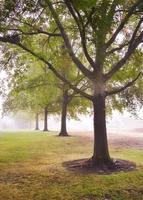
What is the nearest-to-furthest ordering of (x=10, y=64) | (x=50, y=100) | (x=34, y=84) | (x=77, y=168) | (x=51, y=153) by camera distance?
1. (x=77, y=168)
2. (x=10, y=64)
3. (x=51, y=153)
4. (x=34, y=84)
5. (x=50, y=100)

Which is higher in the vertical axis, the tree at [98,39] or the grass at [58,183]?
the tree at [98,39]

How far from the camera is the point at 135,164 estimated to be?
16328 millimetres

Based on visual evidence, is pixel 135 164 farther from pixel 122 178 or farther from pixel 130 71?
pixel 130 71

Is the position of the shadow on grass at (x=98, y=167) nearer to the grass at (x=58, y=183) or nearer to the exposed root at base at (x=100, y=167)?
the exposed root at base at (x=100, y=167)

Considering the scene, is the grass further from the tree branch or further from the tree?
the tree branch

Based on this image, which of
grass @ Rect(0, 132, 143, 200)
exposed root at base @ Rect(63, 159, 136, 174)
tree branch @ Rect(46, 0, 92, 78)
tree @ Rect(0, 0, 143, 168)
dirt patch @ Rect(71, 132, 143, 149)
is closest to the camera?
grass @ Rect(0, 132, 143, 200)

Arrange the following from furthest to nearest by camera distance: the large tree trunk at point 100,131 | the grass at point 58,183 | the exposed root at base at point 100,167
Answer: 1. the large tree trunk at point 100,131
2. the exposed root at base at point 100,167
3. the grass at point 58,183

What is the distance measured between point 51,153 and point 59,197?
9.95 meters

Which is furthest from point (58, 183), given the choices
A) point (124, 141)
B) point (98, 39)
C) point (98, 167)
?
point (124, 141)

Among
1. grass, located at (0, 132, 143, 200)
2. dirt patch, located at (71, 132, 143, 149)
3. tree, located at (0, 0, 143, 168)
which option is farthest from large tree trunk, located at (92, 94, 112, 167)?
dirt patch, located at (71, 132, 143, 149)

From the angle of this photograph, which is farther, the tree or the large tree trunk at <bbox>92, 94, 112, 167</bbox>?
the large tree trunk at <bbox>92, 94, 112, 167</bbox>

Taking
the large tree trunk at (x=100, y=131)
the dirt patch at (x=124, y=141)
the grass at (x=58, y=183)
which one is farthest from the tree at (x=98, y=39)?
the dirt patch at (x=124, y=141)

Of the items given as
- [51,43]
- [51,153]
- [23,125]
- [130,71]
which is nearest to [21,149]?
[51,153]

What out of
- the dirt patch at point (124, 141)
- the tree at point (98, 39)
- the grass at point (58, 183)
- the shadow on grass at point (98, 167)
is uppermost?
the tree at point (98, 39)
